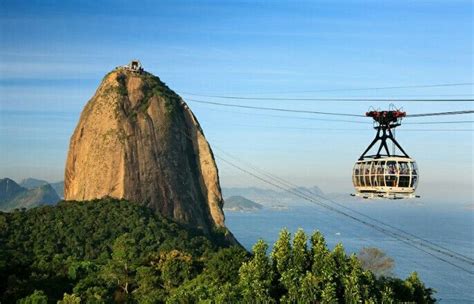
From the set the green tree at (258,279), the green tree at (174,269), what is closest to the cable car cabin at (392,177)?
the green tree at (258,279)

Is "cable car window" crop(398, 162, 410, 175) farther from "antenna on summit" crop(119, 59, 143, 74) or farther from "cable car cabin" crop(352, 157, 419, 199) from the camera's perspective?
"antenna on summit" crop(119, 59, 143, 74)

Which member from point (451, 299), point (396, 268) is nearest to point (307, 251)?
point (451, 299)

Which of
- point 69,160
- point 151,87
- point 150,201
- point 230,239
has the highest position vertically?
point 151,87

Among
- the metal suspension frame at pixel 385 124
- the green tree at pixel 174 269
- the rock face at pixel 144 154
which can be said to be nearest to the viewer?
the metal suspension frame at pixel 385 124

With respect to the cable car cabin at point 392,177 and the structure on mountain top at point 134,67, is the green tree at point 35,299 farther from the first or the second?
the structure on mountain top at point 134,67

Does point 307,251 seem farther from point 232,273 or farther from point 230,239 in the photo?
point 230,239

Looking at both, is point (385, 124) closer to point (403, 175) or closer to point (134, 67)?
point (403, 175)
